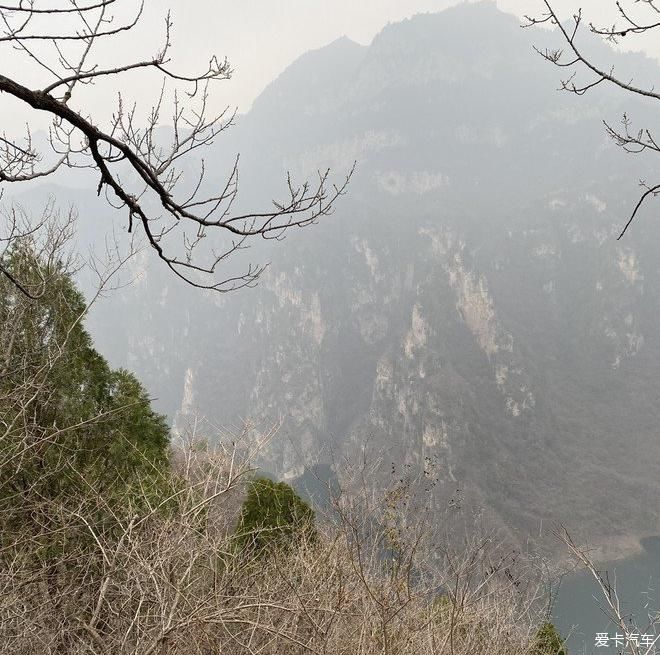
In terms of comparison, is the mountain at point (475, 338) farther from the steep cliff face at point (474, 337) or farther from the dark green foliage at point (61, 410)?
the dark green foliage at point (61, 410)

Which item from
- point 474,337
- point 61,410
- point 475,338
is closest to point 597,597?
point 61,410

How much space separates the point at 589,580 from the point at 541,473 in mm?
33705

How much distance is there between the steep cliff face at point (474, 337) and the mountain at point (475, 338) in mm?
470

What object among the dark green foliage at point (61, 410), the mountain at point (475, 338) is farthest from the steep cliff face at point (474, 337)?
the dark green foliage at point (61, 410)

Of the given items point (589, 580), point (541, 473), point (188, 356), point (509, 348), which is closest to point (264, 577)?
point (589, 580)

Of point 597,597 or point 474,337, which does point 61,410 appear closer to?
point 597,597

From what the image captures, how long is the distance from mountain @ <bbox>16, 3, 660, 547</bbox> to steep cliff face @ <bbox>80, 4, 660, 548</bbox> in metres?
0.47

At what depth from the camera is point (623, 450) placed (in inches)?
3583

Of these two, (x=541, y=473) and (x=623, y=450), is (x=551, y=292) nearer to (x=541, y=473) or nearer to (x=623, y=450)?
(x=623, y=450)

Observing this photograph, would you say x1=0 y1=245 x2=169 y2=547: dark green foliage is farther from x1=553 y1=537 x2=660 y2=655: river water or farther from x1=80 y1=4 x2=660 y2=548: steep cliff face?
x1=80 y1=4 x2=660 y2=548: steep cliff face

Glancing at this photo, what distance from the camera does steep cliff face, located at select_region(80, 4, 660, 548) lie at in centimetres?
9100

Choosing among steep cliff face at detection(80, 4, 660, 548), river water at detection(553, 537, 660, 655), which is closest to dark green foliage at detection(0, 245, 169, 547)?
river water at detection(553, 537, 660, 655)

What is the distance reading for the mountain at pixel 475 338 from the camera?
294 feet

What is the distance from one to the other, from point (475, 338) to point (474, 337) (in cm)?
42
